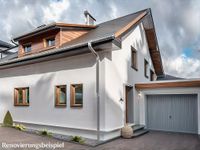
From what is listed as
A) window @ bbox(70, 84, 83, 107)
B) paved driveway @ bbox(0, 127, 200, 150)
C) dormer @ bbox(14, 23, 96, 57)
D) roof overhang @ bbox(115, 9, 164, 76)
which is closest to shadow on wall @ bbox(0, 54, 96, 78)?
window @ bbox(70, 84, 83, 107)

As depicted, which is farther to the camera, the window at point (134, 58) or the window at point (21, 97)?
the window at point (134, 58)

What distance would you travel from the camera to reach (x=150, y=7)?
41.4 ft

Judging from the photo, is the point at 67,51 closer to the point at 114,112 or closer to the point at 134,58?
the point at 114,112

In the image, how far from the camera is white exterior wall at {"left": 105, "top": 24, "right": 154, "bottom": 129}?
8.15 meters

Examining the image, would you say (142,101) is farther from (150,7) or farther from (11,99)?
(11,99)

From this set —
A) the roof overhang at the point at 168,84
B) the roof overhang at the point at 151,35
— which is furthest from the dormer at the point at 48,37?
the roof overhang at the point at 168,84

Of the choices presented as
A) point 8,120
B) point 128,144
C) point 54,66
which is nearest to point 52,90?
point 54,66

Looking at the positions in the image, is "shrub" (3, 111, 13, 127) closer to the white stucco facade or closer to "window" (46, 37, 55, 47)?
the white stucco facade

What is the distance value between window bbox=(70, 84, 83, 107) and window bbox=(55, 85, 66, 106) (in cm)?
60

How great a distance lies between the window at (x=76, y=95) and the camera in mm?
8633

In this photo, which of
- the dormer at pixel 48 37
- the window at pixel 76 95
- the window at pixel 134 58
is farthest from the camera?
the window at pixel 134 58

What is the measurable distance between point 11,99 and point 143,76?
8632 millimetres

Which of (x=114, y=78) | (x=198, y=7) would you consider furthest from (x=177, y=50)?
(x=114, y=78)

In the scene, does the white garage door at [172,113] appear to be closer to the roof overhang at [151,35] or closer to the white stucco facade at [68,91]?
the white stucco facade at [68,91]
